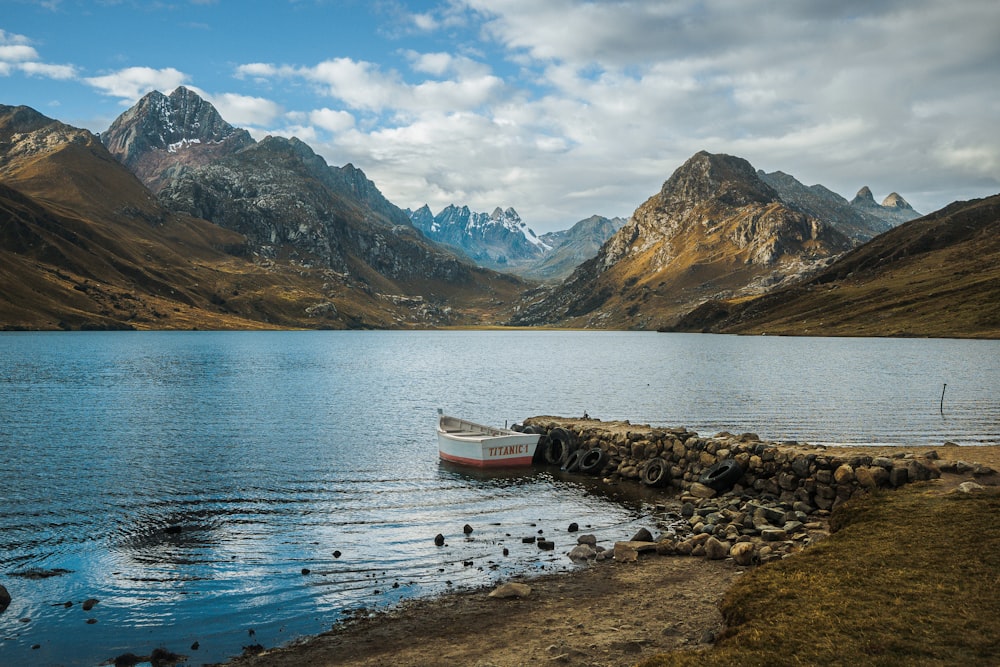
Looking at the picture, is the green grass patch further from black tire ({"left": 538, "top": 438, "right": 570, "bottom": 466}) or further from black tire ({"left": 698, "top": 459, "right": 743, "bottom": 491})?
black tire ({"left": 538, "top": 438, "right": 570, "bottom": 466})

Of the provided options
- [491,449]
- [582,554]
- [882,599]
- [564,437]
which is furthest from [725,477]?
[882,599]

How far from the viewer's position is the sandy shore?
59.3 ft

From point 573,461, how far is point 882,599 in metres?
33.1

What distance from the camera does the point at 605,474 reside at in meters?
47.0

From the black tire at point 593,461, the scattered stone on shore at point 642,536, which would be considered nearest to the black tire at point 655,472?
the black tire at point 593,461

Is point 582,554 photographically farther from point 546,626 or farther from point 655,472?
point 655,472

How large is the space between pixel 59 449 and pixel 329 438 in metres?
22.0

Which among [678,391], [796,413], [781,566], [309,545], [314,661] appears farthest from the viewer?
[678,391]

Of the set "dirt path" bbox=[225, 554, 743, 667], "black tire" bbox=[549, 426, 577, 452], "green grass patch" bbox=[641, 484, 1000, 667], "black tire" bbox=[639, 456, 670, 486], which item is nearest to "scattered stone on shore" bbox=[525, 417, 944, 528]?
"black tire" bbox=[639, 456, 670, 486]

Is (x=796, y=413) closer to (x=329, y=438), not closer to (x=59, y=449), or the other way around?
(x=329, y=438)

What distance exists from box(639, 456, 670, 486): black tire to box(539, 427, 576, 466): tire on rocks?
760cm

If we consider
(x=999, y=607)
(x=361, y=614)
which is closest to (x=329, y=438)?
(x=361, y=614)

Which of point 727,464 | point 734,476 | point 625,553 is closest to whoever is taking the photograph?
point 625,553

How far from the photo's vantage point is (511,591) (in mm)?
23391
